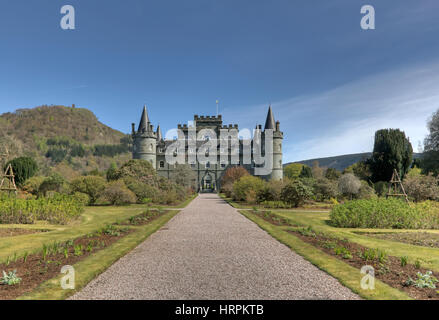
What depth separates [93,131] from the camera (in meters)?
178

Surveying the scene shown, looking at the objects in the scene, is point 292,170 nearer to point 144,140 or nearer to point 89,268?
point 144,140

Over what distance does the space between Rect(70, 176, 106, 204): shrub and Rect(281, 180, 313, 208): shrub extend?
584 inches

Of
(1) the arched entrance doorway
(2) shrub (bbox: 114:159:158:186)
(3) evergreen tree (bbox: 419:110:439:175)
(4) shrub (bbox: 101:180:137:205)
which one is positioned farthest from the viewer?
(1) the arched entrance doorway

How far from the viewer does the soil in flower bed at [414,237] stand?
9352 millimetres

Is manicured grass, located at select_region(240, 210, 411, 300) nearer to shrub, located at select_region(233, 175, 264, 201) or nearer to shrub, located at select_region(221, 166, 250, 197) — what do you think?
shrub, located at select_region(233, 175, 264, 201)

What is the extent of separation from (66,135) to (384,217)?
174994 mm

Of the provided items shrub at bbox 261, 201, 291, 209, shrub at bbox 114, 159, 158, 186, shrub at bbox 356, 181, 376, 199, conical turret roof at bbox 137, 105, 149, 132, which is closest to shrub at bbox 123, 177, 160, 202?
shrub at bbox 114, 159, 158, 186

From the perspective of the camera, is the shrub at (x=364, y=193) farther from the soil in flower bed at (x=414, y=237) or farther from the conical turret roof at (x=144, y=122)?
the conical turret roof at (x=144, y=122)

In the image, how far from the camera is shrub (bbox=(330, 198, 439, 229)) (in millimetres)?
12555

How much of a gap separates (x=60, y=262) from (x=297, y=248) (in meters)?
6.09

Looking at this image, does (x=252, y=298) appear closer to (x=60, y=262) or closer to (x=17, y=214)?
(x=60, y=262)

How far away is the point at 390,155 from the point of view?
38.3 meters

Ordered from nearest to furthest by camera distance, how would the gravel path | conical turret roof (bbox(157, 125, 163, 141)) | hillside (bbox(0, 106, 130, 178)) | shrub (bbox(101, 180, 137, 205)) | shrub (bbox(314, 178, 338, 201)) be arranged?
the gravel path, shrub (bbox(101, 180, 137, 205)), shrub (bbox(314, 178, 338, 201)), conical turret roof (bbox(157, 125, 163, 141)), hillside (bbox(0, 106, 130, 178))

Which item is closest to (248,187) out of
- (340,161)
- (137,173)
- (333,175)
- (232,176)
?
(232,176)
